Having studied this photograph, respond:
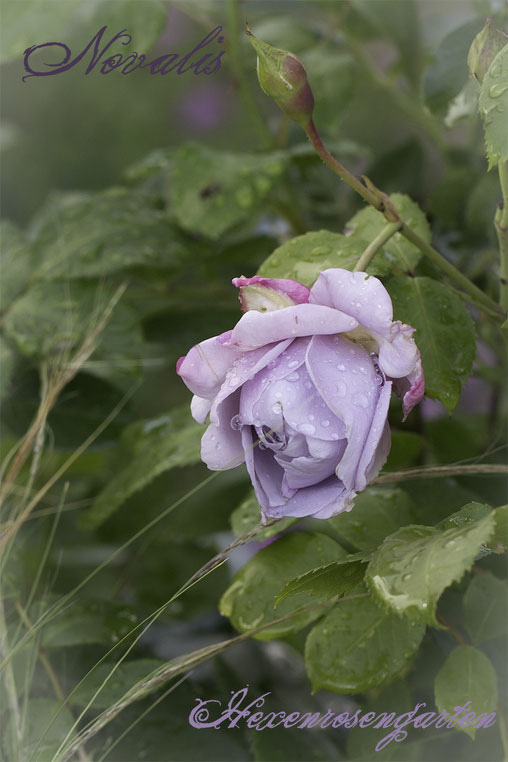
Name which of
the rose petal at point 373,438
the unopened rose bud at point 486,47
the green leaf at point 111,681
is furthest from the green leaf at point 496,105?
the green leaf at point 111,681

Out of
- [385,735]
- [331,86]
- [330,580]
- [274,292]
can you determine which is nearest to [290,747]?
[385,735]

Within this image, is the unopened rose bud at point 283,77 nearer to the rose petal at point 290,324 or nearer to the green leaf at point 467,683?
the rose petal at point 290,324

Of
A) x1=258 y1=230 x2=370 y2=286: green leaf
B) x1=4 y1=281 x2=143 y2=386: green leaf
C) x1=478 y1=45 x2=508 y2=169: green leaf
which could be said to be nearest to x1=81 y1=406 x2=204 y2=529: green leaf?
x1=4 y1=281 x2=143 y2=386: green leaf

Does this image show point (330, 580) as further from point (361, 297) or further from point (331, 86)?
point (331, 86)

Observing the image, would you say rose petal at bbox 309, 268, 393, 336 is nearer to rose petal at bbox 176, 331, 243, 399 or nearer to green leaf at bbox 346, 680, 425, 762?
rose petal at bbox 176, 331, 243, 399

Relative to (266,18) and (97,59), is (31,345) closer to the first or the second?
(97,59)

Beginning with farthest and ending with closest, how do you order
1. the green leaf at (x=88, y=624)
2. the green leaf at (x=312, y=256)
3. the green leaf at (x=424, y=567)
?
the green leaf at (x=88, y=624) < the green leaf at (x=312, y=256) < the green leaf at (x=424, y=567)
